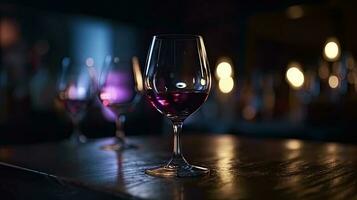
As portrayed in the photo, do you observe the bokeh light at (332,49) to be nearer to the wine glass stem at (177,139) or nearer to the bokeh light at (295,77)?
the bokeh light at (295,77)

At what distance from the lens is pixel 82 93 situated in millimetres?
1038

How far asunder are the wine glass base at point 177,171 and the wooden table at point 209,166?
0.6 inches

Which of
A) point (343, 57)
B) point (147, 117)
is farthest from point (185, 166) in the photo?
point (343, 57)

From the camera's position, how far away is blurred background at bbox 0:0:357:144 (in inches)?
76.8

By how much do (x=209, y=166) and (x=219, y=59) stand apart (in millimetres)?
2351

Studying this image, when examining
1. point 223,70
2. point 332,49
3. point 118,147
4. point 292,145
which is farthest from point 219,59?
point 118,147

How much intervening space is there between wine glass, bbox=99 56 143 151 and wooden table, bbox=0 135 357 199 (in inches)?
3.3

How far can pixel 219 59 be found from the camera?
3.01 metres

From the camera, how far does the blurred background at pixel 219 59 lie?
1950 millimetres

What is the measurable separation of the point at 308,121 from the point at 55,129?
1.02m

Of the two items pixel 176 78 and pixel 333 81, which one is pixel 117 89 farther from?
pixel 333 81

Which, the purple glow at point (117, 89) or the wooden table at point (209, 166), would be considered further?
the purple glow at point (117, 89)

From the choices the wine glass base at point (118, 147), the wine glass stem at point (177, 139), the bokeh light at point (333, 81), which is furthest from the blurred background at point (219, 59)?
the wine glass stem at point (177, 139)

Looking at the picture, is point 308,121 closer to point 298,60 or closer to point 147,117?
point 147,117
